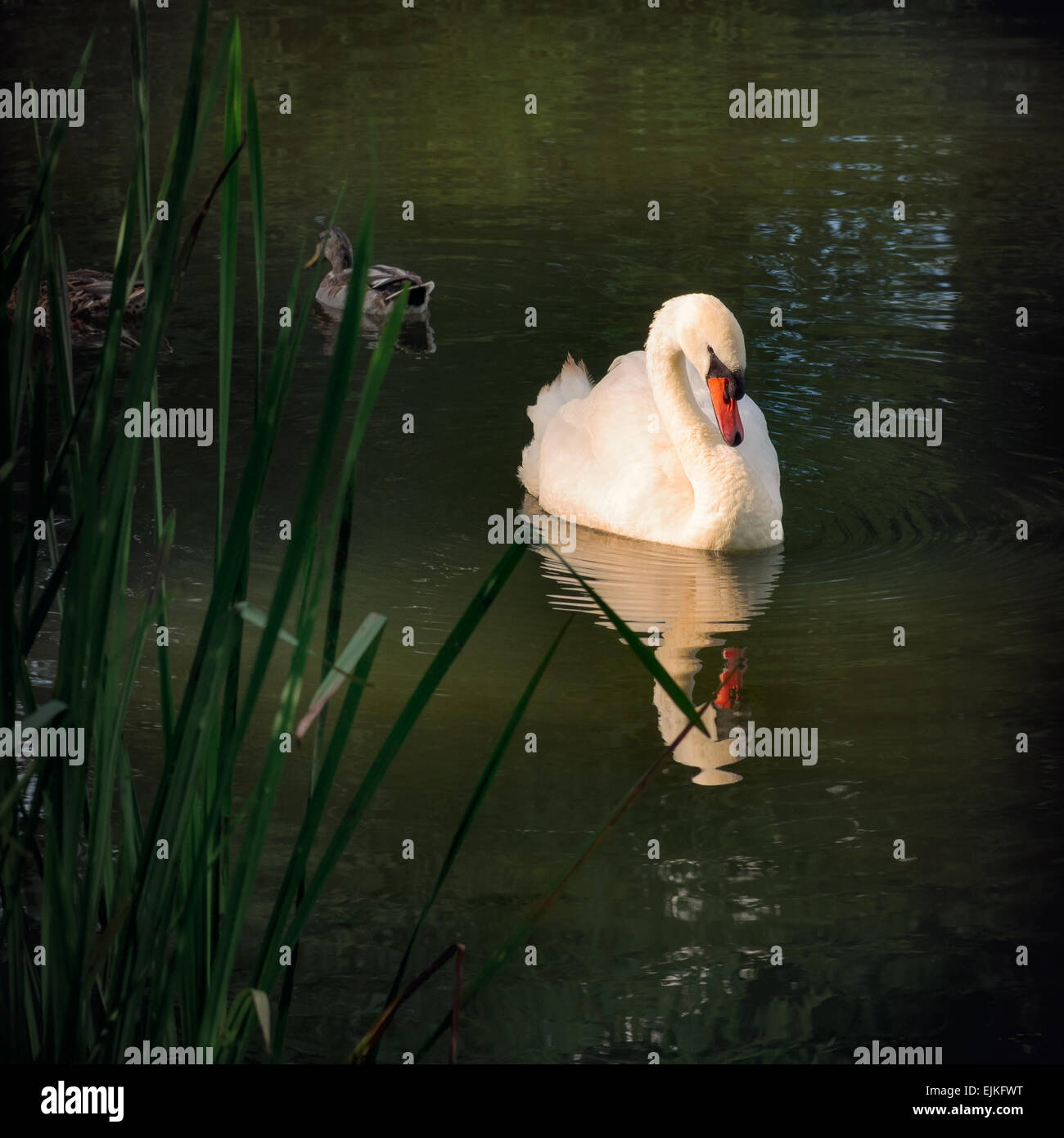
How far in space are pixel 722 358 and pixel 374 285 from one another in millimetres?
3407

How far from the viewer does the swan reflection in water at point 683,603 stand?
5148 mm

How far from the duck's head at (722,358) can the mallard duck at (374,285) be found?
2.27 m

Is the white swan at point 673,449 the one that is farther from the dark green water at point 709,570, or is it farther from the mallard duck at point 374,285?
the mallard duck at point 374,285

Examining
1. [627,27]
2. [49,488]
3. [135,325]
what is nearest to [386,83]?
[627,27]

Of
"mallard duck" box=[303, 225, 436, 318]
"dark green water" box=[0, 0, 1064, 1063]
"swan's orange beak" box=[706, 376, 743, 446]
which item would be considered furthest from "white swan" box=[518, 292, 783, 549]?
"mallard duck" box=[303, 225, 436, 318]

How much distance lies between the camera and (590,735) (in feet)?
16.8

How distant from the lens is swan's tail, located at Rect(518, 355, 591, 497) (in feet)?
24.9

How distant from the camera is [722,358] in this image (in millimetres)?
6477

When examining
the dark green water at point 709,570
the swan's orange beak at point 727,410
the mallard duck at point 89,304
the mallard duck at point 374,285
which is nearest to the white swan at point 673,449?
the swan's orange beak at point 727,410

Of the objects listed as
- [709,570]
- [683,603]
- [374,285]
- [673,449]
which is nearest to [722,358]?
[673,449]

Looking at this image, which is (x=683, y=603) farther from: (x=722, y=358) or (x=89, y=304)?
(x=89, y=304)

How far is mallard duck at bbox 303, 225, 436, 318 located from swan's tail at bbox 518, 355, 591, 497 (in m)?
0.98
